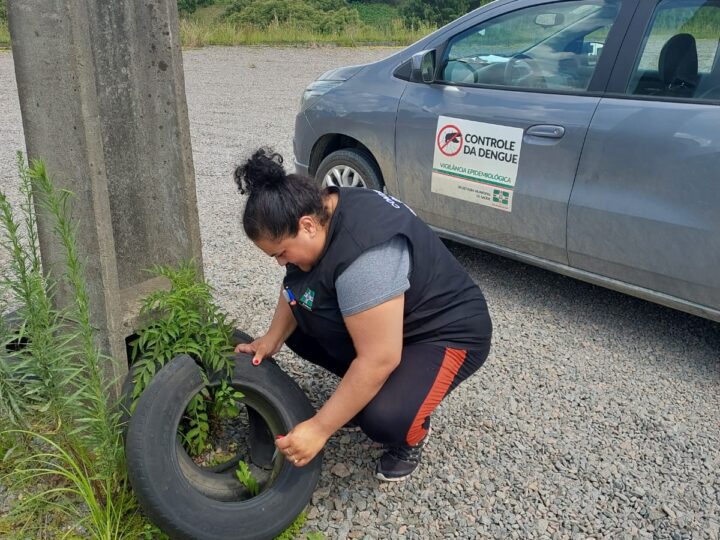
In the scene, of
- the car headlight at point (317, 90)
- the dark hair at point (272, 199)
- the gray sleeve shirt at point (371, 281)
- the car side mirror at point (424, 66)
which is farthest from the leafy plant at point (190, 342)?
the car headlight at point (317, 90)

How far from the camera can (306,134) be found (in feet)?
17.6

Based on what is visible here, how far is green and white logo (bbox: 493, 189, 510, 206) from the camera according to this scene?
4.04 meters

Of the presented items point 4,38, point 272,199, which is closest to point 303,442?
point 272,199

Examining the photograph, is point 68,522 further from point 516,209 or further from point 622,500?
point 516,209

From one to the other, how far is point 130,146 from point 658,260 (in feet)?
8.09

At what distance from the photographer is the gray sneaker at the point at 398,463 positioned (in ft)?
9.05

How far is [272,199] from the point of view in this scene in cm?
229

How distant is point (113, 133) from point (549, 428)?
2.15 m

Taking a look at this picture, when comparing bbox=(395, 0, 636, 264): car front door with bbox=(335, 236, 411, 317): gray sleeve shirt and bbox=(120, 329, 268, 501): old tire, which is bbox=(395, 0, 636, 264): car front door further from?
Result: bbox=(120, 329, 268, 501): old tire

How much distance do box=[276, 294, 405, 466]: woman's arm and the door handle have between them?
5.92ft

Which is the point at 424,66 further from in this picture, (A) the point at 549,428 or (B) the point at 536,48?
(A) the point at 549,428

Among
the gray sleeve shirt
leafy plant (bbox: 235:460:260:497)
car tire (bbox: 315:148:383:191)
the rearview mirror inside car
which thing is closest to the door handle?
the rearview mirror inside car

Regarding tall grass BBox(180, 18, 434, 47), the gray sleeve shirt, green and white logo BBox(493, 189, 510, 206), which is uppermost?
tall grass BBox(180, 18, 434, 47)

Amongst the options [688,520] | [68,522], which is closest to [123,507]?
[68,522]
